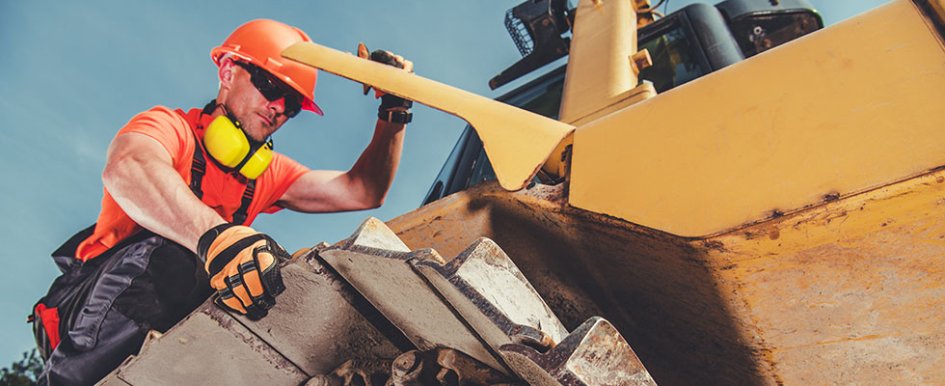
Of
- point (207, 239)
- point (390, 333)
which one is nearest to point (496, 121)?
point (390, 333)

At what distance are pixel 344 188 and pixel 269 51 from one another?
807 millimetres

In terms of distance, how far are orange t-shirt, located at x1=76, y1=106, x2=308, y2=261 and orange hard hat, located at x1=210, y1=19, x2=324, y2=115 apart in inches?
15.2

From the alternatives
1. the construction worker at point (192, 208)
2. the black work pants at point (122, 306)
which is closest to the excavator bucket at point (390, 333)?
the construction worker at point (192, 208)

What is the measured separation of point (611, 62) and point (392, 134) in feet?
4.08

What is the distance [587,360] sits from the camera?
827mm

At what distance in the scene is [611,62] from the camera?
6.98 feet

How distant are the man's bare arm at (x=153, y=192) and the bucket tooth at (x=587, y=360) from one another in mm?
1311

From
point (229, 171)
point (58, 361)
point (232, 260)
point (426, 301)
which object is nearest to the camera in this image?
point (426, 301)

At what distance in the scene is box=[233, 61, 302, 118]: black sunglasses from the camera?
9.46 ft

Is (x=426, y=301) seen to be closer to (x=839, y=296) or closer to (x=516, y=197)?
(x=516, y=197)

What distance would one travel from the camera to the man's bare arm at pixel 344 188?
319 cm

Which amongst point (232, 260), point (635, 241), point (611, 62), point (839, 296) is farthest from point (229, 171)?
point (839, 296)

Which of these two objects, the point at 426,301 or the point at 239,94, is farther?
the point at 239,94

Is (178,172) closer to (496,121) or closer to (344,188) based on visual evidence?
(344,188)
